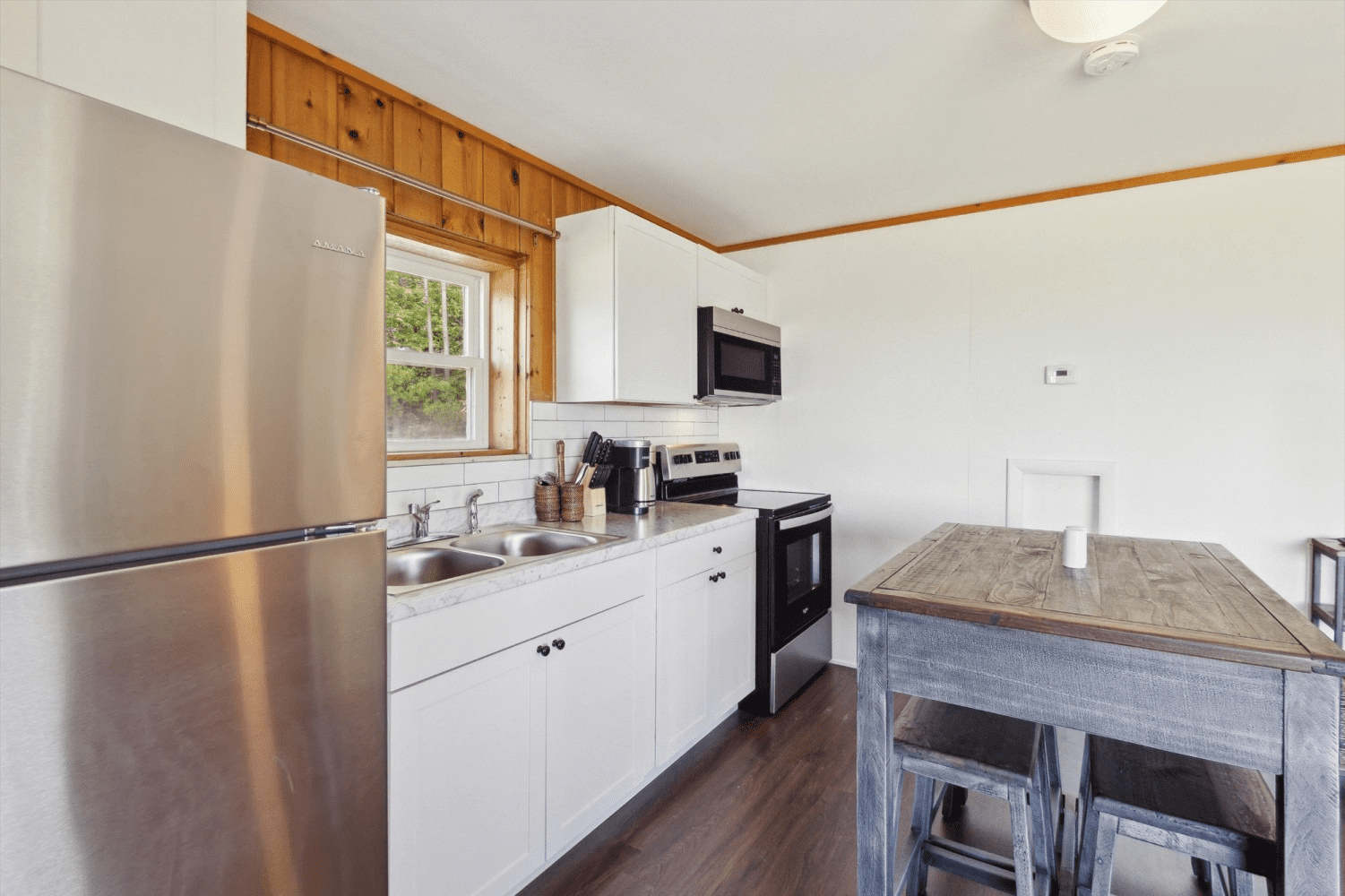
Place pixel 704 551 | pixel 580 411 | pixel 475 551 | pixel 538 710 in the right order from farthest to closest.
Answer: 1. pixel 580 411
2. pixel 704 551
3. pixel 475 551
4. pixel 538 710

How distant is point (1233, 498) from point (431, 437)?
329 cm

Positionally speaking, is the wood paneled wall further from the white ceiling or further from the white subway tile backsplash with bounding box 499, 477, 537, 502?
the white subway tile backsplash with bounding box 499, 477, 537, 502

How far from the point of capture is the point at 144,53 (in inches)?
47.6

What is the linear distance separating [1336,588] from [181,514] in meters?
3.45

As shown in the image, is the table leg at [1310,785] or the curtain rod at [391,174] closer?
the table leg at [1310,785]

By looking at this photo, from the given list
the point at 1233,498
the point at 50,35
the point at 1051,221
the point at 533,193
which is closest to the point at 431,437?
the point at 533,193

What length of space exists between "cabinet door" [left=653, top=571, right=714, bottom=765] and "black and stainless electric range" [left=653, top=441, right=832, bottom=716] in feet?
1.51

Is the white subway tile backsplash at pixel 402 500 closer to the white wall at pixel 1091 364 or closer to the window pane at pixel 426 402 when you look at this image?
the window pane at pixel 426 402

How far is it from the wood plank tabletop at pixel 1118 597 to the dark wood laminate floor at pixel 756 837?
95 cm

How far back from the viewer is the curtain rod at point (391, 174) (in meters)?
1.77

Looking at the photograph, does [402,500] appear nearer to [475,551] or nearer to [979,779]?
[475,551]

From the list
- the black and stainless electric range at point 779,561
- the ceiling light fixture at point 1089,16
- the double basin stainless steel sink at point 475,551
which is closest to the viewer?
the ceiling light fixture at point 1089,16

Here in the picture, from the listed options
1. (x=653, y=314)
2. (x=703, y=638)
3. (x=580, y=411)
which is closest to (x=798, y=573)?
(x=703, y=638)

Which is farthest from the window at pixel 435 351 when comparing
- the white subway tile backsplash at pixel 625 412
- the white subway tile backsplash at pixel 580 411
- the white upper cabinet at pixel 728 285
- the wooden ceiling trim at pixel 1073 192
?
the wooden ceiling trim at pixel 1073 192
